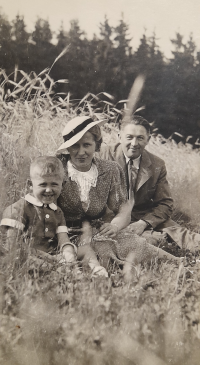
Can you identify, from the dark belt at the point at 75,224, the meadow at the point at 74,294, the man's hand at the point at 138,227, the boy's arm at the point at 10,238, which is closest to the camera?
the meadow at the point at 74,294

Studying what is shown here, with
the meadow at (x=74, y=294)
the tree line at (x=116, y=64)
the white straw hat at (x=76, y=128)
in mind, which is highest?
the tree line at (x=116, y=64)

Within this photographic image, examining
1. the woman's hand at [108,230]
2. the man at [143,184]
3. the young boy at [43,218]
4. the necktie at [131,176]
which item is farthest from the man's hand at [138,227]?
the young boy at [43,218]

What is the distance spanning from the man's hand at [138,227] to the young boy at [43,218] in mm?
512

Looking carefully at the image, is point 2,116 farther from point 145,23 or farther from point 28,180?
point 145,23

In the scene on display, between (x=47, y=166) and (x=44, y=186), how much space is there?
0.68 ft

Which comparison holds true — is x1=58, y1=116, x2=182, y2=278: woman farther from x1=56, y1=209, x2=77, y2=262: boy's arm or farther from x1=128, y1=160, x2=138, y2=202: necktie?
x1=128, y1=160, x2=138, y2=202: necktie

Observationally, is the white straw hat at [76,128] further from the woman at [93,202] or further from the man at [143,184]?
the man at [143,184]

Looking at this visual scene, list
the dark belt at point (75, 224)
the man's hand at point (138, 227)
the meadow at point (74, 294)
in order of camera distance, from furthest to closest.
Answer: the man's hand at point (138, 227), the dark belt at point (75, 224), the meadow at point (74, 294)

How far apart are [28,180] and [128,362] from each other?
200 cm

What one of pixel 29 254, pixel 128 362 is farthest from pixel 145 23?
pixel 128 362

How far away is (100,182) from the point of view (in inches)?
152

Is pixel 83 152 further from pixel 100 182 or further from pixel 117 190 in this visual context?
pixel 117 190

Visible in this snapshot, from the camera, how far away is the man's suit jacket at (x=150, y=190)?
3.95 meters

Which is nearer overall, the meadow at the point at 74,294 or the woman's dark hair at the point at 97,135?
the meadow at the point at 74,294
